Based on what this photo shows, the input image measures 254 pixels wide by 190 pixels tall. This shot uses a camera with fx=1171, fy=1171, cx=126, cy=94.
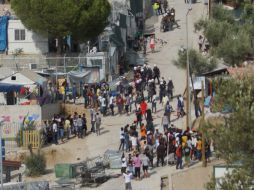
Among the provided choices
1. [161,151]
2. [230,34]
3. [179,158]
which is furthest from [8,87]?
[179,158]

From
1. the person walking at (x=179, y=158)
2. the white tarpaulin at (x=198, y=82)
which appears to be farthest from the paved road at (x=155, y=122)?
the white tarpaulin at (x=198, y=82)

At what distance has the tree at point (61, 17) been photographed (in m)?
59.1

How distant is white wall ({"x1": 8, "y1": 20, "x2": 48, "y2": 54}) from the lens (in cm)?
6138

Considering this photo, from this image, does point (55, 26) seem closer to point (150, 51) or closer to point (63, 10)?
point (63, 10)

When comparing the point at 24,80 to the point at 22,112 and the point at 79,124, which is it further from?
the point at 79,124

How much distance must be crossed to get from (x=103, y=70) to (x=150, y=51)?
638cm

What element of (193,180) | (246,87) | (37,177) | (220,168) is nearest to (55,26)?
(37,177)

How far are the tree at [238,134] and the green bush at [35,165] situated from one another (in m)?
17.8

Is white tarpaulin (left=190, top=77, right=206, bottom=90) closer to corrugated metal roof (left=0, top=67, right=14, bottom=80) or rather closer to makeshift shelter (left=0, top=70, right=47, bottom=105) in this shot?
makeshift shelter (left=0, top=70, right=47, bottom=105)

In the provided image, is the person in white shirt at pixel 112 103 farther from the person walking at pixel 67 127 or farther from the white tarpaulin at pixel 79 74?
the white tarpaulin at pixel 79 74

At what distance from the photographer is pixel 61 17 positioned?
59156 mm

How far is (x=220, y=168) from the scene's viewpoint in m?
36.3

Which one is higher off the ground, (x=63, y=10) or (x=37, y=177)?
(x=63, y=10)

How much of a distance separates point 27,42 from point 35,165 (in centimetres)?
1726
